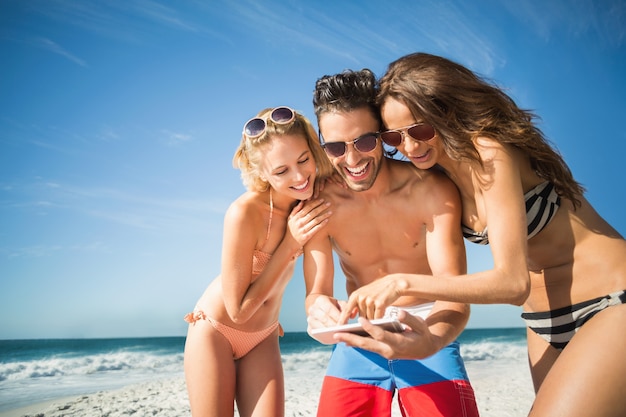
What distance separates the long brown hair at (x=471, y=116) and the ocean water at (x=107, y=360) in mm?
17413

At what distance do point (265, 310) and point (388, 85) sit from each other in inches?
93.7

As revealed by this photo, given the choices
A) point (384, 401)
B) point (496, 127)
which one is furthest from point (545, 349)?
point (496, 127)

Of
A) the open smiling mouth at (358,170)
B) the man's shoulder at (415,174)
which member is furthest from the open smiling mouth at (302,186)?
the man's shoulder at (415,174)

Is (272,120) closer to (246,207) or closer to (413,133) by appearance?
(246,207)

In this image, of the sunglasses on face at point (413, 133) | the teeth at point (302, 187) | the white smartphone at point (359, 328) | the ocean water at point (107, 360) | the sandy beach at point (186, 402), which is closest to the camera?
the white smartphone at point (359, 328)

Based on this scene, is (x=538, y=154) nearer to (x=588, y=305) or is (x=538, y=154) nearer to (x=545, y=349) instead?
(x=588, y=305)

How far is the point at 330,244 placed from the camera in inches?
159

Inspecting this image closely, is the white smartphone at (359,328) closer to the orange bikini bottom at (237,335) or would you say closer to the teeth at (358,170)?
the teeth at (358,170)

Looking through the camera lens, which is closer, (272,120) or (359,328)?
(359,328)

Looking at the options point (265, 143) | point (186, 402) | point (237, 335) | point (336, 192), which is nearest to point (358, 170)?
point (336, 192)

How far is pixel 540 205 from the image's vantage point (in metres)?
3.18

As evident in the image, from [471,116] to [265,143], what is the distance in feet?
5.52

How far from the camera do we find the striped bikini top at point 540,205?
125 inches

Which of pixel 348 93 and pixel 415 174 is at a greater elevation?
pixel 348 93
